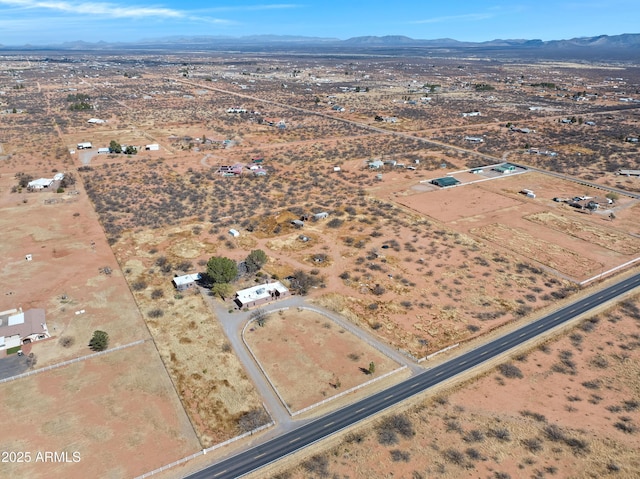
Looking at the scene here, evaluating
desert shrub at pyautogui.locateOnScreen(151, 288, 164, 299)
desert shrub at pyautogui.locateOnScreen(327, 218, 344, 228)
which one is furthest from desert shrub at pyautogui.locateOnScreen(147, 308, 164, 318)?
desert shrub at pyautogui.locateOnScreen(327, 218, 344, 228)

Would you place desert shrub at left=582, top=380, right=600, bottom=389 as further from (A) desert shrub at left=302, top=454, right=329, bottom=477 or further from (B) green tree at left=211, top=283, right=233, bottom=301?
(B) green tree at left=211, top=283, right=233, bottom=301

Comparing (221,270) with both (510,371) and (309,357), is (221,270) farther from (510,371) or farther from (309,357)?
(510,371)

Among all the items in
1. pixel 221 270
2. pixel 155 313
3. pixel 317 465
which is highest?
pixel 221 270

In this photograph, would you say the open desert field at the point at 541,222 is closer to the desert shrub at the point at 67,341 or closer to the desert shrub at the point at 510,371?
the desert shrub at the point at 510,371

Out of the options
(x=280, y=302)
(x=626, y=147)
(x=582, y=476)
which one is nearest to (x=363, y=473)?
(x=582, y=476)

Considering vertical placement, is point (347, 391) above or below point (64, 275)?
below

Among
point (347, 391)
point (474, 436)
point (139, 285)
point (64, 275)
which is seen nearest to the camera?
point (474, 436)

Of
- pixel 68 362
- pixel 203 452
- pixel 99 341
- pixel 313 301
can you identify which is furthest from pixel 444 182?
pixel 68 362
